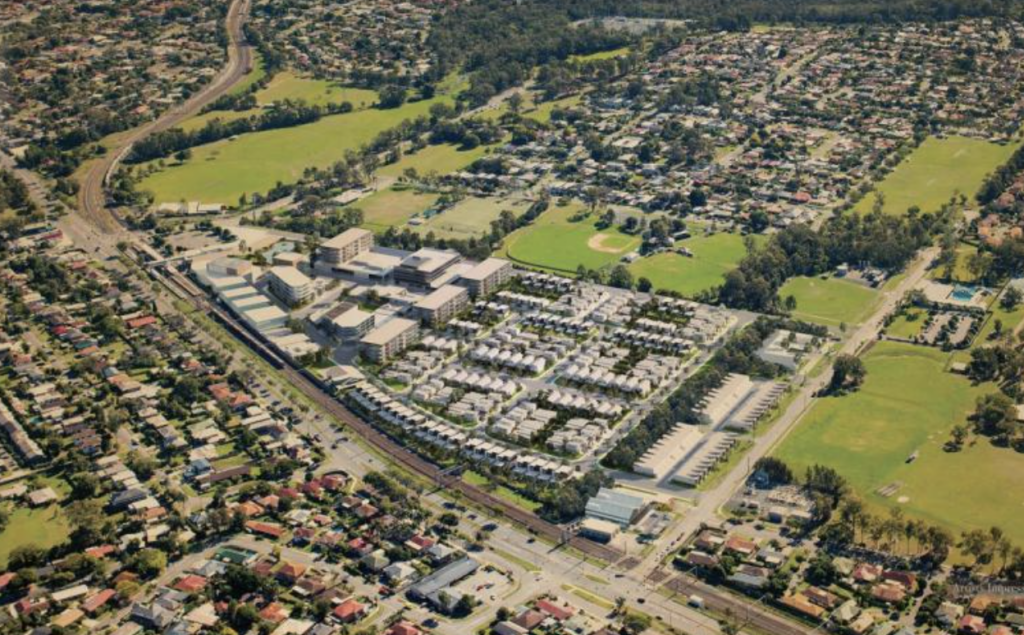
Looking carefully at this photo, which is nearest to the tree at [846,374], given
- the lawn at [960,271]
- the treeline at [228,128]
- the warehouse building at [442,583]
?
the lawn at [960,271]

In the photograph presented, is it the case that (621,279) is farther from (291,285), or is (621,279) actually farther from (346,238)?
(291,285)

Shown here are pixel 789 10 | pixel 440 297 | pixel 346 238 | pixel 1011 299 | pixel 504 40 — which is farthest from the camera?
pixel 789 10

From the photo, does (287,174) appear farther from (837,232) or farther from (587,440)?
(587,440)

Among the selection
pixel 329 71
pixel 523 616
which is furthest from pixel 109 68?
pixel 523 616

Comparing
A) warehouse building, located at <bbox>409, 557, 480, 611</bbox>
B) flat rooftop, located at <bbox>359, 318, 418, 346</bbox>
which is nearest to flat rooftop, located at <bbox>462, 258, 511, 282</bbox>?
flat rooftop, located at <bbox>359, 318, 418, 346</bbox>

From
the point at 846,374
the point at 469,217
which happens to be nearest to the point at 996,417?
the point at 846,374

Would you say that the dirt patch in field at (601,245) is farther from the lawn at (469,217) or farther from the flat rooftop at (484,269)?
the flat rooftop at (484,269)
